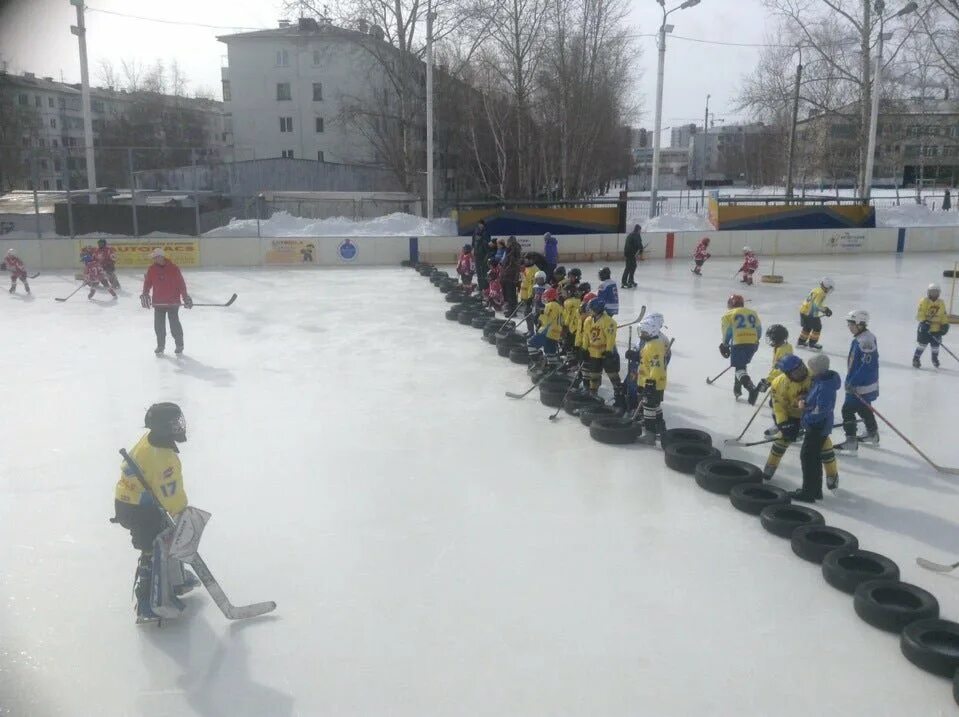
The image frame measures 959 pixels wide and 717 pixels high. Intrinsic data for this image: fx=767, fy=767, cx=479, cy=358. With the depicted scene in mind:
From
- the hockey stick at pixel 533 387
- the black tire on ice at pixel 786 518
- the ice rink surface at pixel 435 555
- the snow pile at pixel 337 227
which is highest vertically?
the snow pile at pixel 337 227

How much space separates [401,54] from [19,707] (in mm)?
30042

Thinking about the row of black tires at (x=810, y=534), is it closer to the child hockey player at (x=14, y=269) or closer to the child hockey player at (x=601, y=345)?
the child hockey player at (x=601, y=345)

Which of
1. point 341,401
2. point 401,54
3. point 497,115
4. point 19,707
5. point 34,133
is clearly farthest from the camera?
point 497,115

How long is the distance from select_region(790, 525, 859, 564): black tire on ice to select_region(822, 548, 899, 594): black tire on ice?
0.09 metres

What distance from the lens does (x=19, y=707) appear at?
3609 millimetres

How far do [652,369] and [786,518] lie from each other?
189 cm

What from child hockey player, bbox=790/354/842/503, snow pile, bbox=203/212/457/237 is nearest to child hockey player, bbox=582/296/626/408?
child hockey player, bbox=790/354/842/503

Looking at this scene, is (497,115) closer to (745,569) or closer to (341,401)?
(341,401)

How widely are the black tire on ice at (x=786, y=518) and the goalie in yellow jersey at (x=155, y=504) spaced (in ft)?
12.5

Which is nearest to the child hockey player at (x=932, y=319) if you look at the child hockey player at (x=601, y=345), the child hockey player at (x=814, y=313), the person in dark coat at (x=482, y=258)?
the child hockey player at (x=814, y=313)

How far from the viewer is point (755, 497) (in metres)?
5.90

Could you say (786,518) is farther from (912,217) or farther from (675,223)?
(912,217)

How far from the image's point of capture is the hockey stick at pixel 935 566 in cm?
486

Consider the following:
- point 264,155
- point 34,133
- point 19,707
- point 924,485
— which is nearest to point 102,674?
point 19,707
